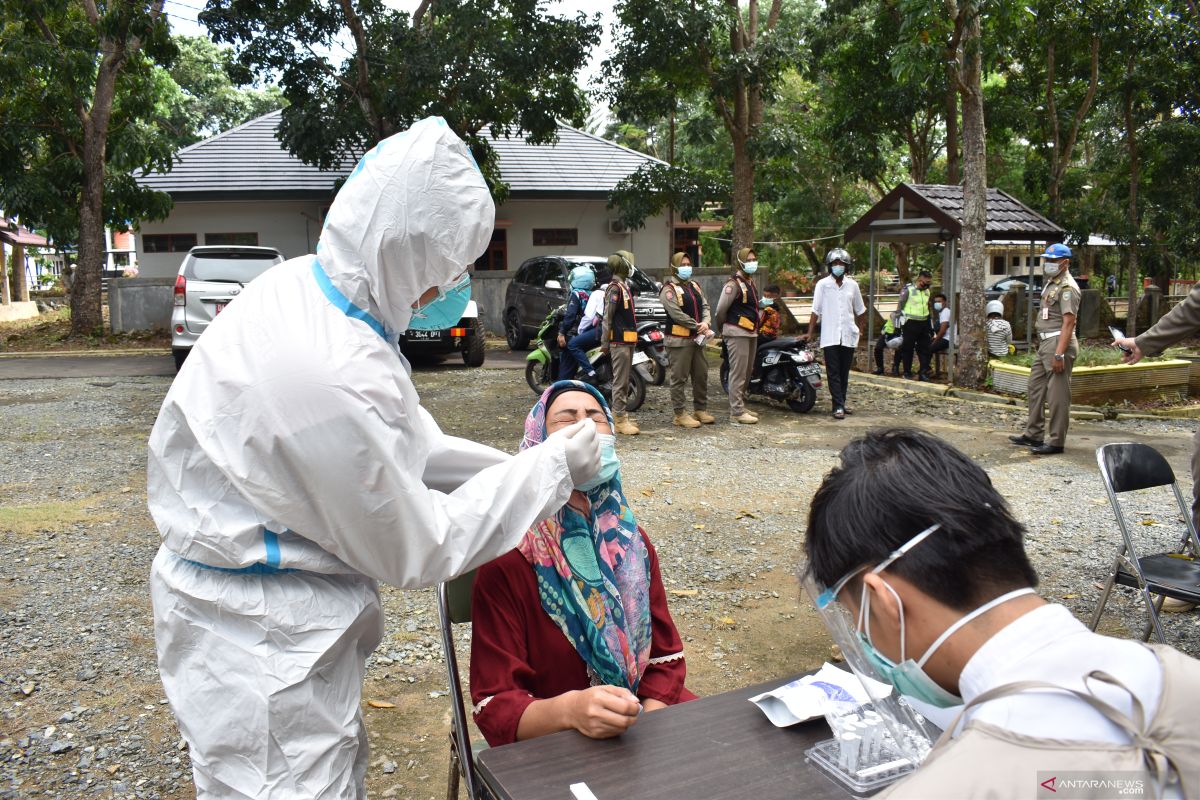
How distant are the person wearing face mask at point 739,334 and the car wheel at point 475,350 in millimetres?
5059

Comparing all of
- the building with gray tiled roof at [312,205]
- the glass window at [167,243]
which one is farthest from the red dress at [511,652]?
the glass window at [167,243]

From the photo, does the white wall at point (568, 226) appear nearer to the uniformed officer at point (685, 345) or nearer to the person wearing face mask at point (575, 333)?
the person wearing face mask at point (575, 333)

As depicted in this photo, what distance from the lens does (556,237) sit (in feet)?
70.4

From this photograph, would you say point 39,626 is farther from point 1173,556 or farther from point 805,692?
point 1173,556

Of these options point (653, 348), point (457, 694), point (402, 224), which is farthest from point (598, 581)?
point (653, 348)

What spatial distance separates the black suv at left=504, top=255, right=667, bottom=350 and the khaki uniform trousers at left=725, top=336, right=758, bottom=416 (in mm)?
4182

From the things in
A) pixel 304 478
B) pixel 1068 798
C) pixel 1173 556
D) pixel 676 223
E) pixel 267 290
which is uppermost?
pixel 676 223

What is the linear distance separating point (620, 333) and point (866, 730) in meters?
7.62

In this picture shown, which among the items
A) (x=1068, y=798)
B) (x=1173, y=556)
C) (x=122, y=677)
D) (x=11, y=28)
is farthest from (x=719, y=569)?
(x=11, y=28)

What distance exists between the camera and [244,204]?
64.3ft

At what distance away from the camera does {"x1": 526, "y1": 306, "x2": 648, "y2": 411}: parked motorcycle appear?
9914mm

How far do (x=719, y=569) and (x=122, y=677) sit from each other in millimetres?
3088

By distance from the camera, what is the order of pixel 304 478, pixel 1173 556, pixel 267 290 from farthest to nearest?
pixel 1173 556
pixel 267 290
pixel 304 478

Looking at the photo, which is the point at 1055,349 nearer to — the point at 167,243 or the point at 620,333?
the point at 620,333
